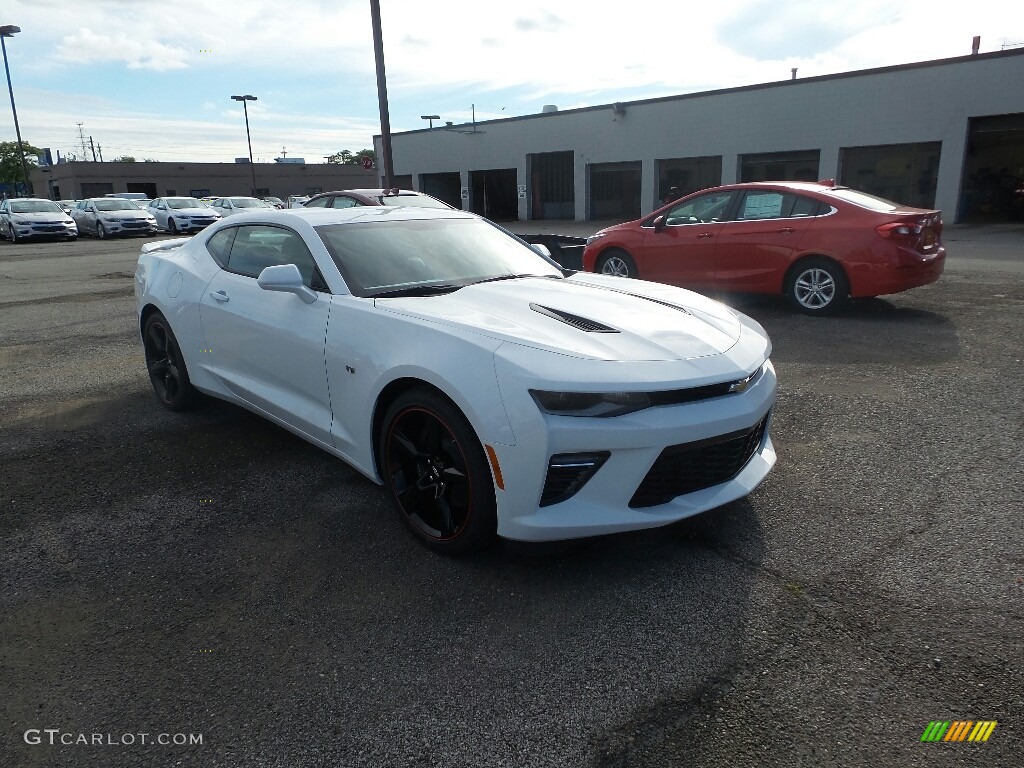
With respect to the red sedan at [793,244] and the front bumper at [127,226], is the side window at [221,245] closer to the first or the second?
the red sedan at [793,244]

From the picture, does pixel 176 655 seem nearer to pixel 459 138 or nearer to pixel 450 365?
pixel 450 365

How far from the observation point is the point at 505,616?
2.81 m

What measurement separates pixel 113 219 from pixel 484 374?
3092cm

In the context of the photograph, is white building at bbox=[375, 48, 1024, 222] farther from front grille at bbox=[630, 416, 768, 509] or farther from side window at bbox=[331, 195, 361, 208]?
front grille at bbox=[630, 416, 768, 509]

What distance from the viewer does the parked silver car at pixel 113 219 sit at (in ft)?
95.2

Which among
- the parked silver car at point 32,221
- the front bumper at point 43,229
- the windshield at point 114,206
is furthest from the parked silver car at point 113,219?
the front bumper at point 43,229

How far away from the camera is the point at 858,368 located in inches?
243

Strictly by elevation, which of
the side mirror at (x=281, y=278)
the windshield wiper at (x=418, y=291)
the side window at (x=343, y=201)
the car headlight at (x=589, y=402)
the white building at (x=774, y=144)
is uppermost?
the white building at (x=774, y=144)

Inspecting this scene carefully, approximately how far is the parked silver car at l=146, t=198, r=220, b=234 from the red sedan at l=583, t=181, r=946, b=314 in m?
24.0

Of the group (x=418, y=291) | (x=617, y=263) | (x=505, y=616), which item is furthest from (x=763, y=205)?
(x=505, y=616)

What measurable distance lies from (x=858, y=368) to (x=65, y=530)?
5700 millimetres

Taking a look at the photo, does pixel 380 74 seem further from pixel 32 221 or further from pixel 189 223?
pixel 32 221

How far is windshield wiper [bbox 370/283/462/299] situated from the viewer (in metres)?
3.65

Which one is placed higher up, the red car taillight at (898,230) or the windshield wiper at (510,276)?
the windshield wiper at (510,276)
